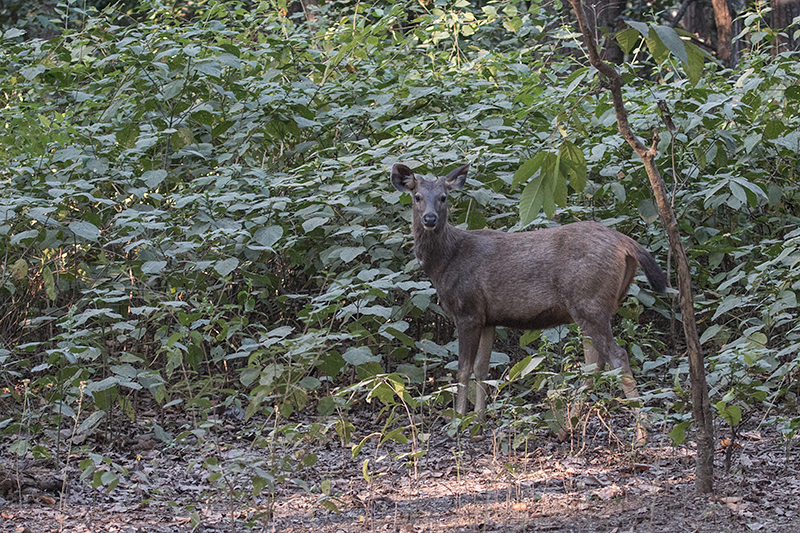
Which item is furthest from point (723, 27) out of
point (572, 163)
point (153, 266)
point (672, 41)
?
point (672, 41)

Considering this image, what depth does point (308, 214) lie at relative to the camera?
282 inches

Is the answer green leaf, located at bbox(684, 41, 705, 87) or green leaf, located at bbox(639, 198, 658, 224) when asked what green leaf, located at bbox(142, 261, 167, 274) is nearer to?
green leaf, located at bbox(639, 198, 658, 224)

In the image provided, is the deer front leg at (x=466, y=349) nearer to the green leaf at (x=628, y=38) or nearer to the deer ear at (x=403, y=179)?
the deer ear at (x=403, y=179)

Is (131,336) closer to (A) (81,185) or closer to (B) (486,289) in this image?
(A) (81,185)

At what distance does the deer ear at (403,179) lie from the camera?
23.1 ft

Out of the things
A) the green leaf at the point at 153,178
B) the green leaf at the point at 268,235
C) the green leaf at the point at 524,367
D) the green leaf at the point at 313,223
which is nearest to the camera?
the green leaf at the point at 524,367

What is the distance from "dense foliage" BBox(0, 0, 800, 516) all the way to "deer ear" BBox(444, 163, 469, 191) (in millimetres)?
232

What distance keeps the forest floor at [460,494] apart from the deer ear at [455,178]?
223 cm

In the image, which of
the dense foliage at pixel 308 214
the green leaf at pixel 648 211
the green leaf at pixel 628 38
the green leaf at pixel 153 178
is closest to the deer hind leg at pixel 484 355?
the dense foliage at pixel 308 214

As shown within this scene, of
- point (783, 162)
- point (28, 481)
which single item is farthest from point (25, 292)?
point (783, 162)

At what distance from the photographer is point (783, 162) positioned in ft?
26.8

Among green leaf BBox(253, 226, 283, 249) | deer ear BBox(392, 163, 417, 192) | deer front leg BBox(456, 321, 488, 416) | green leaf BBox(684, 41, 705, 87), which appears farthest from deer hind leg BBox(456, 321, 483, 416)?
green leaf BBox(684, 41, 705, 87)

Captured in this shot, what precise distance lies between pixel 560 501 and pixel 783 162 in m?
5.06

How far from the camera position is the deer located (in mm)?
6352
